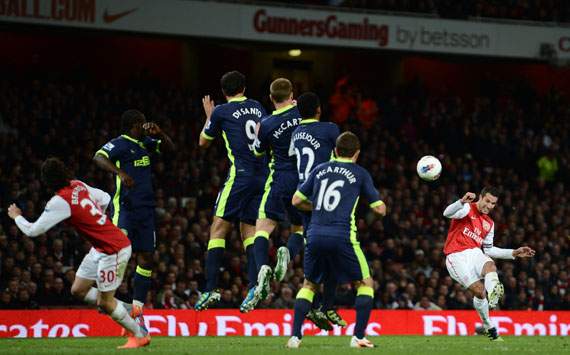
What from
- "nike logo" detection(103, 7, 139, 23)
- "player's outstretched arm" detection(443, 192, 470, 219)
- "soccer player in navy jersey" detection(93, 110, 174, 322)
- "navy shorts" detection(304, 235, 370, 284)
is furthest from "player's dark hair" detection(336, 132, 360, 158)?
A: "nike logo" detection(103, 7, 139, 23)

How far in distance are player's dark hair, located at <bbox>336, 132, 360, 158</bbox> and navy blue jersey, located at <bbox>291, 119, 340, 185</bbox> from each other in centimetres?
123

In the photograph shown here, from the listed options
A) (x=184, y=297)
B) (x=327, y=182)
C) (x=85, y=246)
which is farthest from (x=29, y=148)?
(x=327, y=182)

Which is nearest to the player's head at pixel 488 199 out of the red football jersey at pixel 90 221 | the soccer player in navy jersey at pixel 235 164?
the soccer player in navy jersey at pixel 235 164

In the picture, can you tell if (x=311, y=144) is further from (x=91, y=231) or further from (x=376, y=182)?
(x=376, y=182)

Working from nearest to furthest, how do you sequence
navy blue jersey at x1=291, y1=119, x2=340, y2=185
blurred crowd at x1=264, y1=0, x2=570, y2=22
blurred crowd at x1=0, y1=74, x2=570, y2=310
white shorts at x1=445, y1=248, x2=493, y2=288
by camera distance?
navy blue jersey at x1=291, y1=119, x2=340, y2=185, white shorts at x1=445, y1=248, x2=493, y2=288, blurred crowd at x1=0, y1=74, x2=570, y2=310, blurred crowd at x1=264, y1=0, x2=570, y2=22

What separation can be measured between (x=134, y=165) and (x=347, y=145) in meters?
3.71

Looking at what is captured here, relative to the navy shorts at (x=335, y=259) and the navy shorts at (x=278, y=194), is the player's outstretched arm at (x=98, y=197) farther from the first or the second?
the navy shorts at (x=335, y=259)

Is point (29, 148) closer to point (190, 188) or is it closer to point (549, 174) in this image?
point (190, 188)

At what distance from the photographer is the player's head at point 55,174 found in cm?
1125

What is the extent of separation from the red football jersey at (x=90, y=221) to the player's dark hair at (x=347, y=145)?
2.62 meters

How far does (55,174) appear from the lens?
11.3 metres

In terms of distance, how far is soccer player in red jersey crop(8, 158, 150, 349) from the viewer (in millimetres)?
A: 11195

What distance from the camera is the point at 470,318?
20844 mm

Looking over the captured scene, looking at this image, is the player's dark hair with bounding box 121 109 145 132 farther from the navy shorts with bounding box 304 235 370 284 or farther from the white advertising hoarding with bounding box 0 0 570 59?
the white advertising hoarding with bounding box 0 0 570 59
